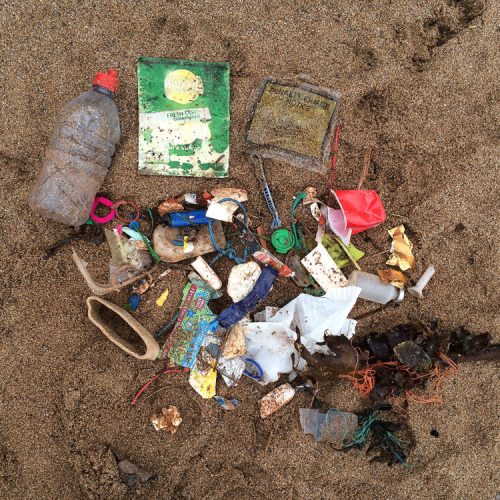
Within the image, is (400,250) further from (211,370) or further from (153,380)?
(153,380)

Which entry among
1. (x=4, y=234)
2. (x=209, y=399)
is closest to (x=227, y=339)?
(x=209, y=399)

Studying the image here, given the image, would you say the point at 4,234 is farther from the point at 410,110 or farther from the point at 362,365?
the point at 410,110

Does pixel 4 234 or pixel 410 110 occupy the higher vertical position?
pixel 410 110

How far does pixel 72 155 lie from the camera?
224 centimetres

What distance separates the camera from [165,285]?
7.74 ft

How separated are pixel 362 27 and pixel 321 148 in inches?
25.8

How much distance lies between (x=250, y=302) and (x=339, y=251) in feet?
1.81

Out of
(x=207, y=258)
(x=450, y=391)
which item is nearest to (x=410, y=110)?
(x=207, y=258)

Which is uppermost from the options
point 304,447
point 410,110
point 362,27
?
point 362,27

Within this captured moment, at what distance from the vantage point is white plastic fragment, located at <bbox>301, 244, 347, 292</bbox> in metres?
2.36

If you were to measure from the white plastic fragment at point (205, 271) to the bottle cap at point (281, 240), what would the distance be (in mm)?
361

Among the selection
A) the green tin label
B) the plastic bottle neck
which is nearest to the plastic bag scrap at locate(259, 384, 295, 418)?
the green tin label

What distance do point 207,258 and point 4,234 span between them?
1.05 meters

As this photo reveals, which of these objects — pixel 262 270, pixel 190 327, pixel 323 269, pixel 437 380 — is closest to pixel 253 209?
pixel 262 270
